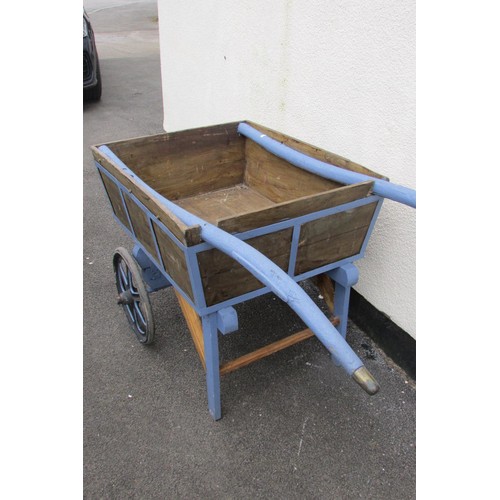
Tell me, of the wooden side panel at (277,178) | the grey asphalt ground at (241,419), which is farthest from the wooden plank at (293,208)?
the grey asphalt ground at (241,419)

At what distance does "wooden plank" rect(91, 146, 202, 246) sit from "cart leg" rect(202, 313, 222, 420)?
0.42 m

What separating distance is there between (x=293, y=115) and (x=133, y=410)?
193cm

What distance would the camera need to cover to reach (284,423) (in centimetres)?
208

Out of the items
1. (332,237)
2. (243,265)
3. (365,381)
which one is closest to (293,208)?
(332,237)

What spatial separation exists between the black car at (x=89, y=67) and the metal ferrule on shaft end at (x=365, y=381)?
21.7 feet

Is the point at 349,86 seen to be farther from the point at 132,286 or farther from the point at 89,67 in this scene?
the point at 89,67

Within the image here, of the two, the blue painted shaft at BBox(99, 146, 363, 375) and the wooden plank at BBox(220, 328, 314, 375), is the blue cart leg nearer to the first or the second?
the wooden plank at BBox(220, 328, 314, 375)

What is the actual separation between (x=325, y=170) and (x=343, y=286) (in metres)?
0.57

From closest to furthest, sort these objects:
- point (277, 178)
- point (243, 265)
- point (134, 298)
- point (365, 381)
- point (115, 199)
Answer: point (365, 381) < point (243, 265) < point (115, 199) < point (134, 298) < point (277, 178)

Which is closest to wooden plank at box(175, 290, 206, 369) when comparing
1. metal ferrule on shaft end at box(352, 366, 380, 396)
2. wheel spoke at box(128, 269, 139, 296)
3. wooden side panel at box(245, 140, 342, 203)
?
wheel spoke at box(128, 269, 139, 296)

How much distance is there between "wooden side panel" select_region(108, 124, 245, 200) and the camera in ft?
8.11

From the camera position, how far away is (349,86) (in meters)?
2.27

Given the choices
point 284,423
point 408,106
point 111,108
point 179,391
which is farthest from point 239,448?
point 111,108

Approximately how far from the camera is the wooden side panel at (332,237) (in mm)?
1755
